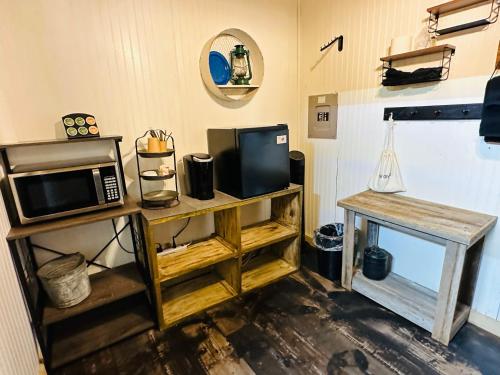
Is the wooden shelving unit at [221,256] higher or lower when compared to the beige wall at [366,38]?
lower

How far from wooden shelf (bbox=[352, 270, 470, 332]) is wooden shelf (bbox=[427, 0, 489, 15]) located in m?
1.76

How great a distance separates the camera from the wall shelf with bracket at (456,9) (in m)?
1.43

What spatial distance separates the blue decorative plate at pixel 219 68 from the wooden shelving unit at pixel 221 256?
0.91m

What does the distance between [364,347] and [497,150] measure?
1.34m

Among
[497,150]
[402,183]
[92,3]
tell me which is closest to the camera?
[497,150]

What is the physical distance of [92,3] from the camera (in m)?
1.63

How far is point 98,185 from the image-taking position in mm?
1528

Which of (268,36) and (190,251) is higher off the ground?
(268,36)

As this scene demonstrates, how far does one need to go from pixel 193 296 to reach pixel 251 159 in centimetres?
111

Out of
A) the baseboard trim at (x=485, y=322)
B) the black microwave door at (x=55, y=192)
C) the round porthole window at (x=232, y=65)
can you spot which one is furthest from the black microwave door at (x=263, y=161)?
the baseboard trim at (x=485, y=322)

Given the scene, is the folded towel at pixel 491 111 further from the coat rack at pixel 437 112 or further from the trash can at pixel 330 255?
the trash can at pixel 330 255

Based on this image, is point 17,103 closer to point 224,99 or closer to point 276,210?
point 224,99

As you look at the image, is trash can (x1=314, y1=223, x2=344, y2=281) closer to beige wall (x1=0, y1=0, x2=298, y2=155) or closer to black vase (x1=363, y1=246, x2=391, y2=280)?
black vase (x1=363, y1=246, x2=391, y2=280)

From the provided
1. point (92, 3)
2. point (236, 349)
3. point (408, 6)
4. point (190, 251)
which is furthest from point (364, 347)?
point (92, 3)
